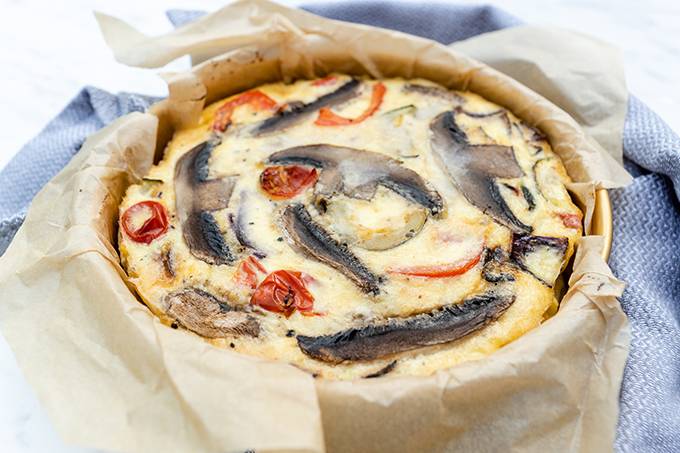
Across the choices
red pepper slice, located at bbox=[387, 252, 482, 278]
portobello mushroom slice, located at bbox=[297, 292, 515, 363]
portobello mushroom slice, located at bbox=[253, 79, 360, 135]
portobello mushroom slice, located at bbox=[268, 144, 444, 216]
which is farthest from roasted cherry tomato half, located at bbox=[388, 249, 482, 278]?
portobello mushroom slice, located at bbox=[253, 79, 360, 135]

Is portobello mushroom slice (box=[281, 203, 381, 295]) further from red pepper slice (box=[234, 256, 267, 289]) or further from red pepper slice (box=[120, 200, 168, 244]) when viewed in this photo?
red pepper slice (box=[120, 200, 168, 244])

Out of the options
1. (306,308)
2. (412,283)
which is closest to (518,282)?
(412,283)

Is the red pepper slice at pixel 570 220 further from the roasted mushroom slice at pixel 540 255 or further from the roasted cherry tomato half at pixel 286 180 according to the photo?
the roasted cherry tomato half at pixel 286 180

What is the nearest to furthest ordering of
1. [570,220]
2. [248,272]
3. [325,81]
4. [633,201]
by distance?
[248,272]
[570,220]
[633,201]
[325,81]

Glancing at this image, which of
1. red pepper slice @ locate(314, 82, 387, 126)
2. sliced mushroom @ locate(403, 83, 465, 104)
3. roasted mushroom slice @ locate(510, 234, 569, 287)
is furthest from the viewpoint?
sliced mushroom @ locate(403, 83, 465, 104)

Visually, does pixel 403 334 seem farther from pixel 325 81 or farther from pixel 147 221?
pixel 325 81

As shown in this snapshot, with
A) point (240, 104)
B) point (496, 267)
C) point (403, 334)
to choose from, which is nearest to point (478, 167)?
point (496, 267)
